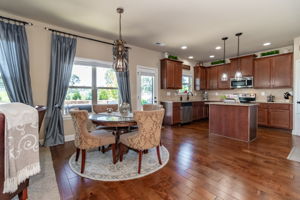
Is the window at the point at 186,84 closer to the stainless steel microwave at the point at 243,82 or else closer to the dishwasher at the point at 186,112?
the dishwasher at the point at 186,112

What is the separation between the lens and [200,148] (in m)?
3.10

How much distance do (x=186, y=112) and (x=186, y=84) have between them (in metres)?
1.67

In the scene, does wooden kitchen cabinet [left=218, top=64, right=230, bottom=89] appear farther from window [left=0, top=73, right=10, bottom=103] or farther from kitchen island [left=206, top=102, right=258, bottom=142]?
window [left=0, top=73, right=10, bottom=103]

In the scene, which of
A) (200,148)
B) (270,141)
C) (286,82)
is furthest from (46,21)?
(286,82)

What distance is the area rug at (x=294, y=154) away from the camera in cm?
256

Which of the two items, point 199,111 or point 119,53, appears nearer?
point 119,53

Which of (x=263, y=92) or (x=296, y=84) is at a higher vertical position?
(x=296, y=84)

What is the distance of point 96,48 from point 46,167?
9.74 feet

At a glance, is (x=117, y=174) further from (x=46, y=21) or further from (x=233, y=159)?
(x=46, y=21)

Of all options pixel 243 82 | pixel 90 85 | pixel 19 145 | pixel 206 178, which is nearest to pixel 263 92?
pixel 243 82

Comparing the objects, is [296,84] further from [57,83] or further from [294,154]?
[57,83]

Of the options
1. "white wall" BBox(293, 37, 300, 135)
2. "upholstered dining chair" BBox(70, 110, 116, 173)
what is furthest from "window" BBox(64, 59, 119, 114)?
"white wall" BBox(293, 37, 300, 135)

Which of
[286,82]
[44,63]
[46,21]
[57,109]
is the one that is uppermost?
[46,21]

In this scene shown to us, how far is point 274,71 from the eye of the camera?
15.7 feet
